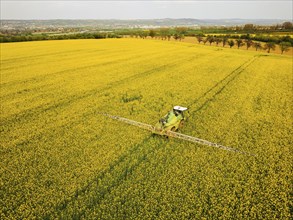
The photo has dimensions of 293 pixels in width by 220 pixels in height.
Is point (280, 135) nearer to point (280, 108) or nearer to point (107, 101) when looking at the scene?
point (280, 108)

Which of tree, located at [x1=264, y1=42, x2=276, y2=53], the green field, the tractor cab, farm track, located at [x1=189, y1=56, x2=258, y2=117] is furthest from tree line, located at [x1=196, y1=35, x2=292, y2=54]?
the tractor cab

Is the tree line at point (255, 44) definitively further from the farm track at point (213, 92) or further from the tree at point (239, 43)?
the farm track at point (213, 92)

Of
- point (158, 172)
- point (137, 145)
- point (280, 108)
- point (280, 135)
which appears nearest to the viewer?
point (158, 172)

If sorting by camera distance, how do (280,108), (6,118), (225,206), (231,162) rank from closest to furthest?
(225,206) < (231,162) < (6,118) < (280,108)

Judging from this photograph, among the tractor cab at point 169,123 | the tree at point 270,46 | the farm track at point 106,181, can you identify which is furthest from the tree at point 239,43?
the farm track at point 106,181

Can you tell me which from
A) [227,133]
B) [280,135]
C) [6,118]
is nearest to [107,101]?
[6,118]

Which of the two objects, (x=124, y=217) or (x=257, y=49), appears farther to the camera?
(x=257, y=49)

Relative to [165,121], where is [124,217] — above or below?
below

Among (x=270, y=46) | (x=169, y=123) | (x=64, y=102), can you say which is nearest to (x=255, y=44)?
(x=270, y=46)
